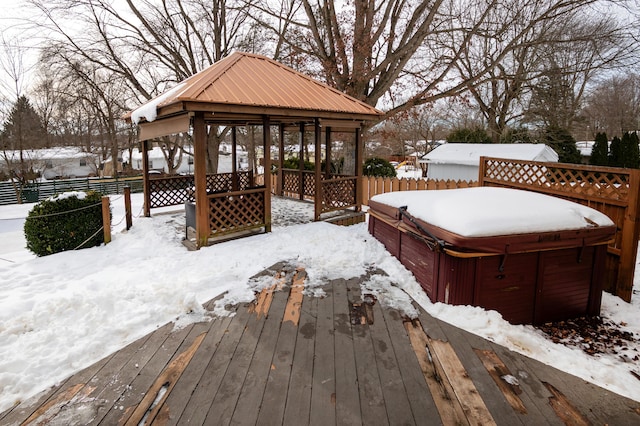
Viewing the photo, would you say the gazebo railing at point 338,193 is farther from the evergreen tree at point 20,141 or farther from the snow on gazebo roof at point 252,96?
the evergreen tree at point 20,141

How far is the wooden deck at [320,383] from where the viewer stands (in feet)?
7.63

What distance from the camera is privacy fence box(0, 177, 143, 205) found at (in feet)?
69.1

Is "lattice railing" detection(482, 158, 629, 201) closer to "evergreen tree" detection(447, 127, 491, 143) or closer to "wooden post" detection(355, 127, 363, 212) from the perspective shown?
"wooden post" detection(355, 127, 363, 212)

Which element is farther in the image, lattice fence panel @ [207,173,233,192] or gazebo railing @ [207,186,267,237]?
lattice fence panel @ [207,173,233,192]

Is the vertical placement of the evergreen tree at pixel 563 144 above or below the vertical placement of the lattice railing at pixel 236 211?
above

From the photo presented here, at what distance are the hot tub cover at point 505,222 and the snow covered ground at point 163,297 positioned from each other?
0.72 meters

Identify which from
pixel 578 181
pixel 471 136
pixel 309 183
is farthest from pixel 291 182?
pixel 471 136

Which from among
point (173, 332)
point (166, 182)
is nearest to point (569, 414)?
point (173, 332)

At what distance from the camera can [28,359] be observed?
2.91 metres

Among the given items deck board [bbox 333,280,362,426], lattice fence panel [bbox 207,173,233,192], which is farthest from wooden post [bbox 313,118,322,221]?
deck board [bbox 333,280,362,426]

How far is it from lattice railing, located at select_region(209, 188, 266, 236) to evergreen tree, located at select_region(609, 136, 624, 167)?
61.9 feet

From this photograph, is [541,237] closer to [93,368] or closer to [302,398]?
[302,398]

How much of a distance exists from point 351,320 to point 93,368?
220 cm

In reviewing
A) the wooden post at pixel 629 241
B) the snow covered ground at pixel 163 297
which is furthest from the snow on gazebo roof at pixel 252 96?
the wooden post at pixel 629 241
